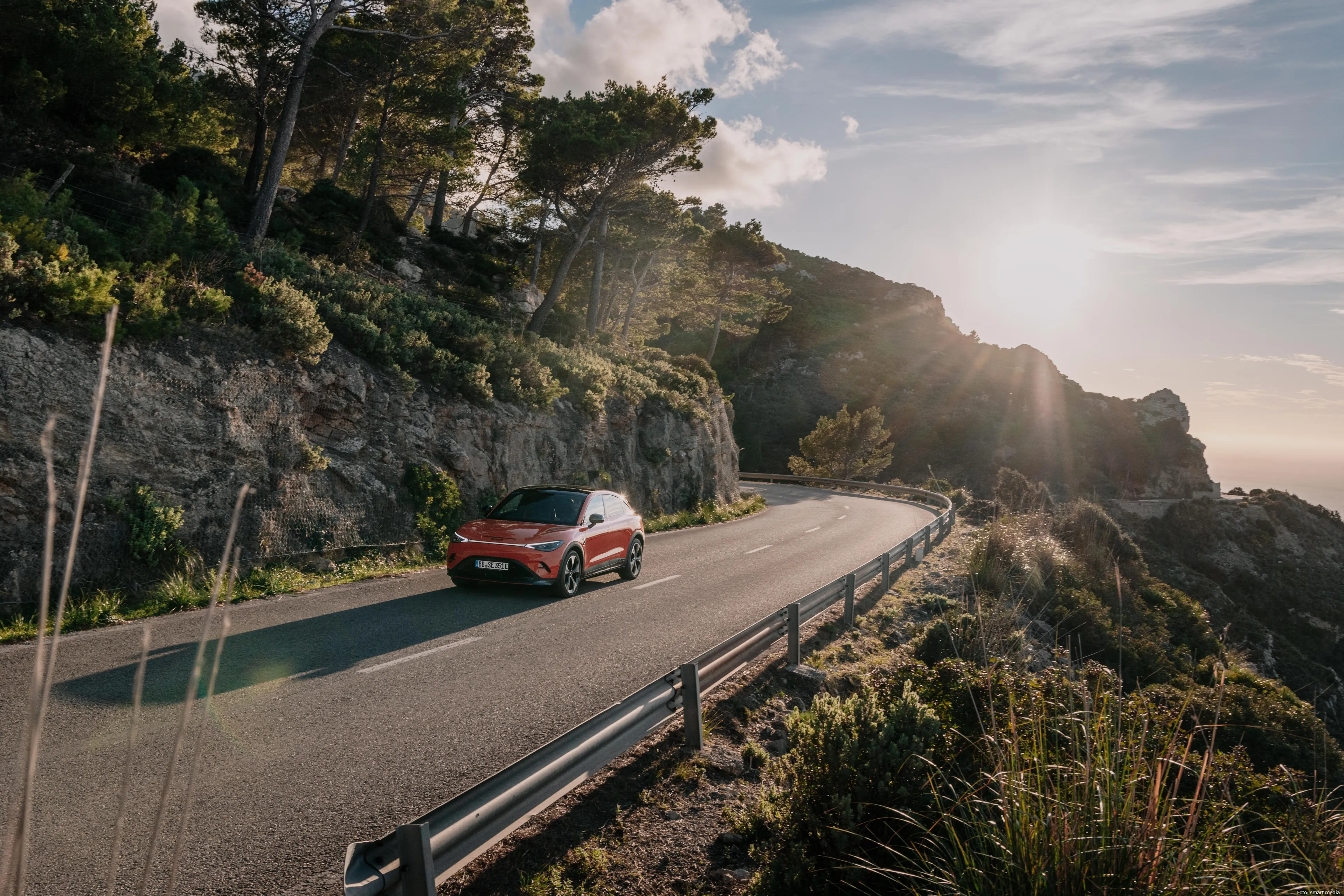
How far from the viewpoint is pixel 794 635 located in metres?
7.89

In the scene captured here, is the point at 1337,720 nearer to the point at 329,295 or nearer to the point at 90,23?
the point at 329,295

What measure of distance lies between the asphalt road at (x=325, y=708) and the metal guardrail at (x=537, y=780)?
2.20ft

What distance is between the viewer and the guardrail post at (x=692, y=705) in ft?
18.0

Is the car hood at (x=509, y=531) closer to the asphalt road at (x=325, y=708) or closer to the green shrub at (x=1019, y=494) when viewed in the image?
the asphalt road at (x=325, y=708)

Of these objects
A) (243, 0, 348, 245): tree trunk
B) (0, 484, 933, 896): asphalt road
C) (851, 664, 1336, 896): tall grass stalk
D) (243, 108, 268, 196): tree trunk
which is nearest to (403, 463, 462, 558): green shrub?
(0, 484, 933, 896): asphalt road

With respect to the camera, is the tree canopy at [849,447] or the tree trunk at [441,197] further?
the tree canopy at [849,447]

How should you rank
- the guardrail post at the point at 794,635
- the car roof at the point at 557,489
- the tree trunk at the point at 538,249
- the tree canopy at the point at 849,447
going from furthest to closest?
1. the tree canopy at the point at 849,447
2. the tree trunk at the point at 538,249
3. the car roof at the point at 557,489
4. the guardrail post at the point at 794,635

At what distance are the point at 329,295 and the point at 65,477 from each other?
7.71 m

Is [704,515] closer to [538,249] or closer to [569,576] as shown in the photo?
[569,576]

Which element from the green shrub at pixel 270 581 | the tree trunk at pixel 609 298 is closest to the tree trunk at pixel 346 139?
the tree trunk at pixel 609 298

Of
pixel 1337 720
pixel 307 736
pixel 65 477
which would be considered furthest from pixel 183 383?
pixel 1337 720

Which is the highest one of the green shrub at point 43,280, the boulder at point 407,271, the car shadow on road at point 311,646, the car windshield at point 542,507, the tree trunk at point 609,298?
the tree trunk at point 609,298

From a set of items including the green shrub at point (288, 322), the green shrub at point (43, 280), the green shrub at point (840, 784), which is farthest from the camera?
the green shrub at point (288, 322)

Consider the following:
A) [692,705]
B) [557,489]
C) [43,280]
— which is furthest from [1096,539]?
[43,280]
